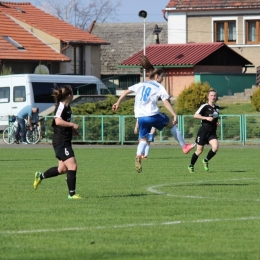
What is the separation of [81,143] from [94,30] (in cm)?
4688

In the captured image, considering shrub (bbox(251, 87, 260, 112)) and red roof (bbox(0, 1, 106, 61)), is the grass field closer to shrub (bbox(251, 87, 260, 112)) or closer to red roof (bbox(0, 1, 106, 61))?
shrub (bbox(251, 87, 260, 112))

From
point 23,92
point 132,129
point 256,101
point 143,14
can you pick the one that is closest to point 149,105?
point 132,129

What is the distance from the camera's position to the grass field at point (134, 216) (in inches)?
354

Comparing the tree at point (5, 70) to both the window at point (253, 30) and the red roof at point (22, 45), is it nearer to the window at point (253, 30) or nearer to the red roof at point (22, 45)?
the red roof at point (22, 45)

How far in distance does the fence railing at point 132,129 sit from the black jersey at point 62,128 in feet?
70.7

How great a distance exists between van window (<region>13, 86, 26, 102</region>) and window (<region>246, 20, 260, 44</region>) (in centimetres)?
2211

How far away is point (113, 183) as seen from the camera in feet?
55.8

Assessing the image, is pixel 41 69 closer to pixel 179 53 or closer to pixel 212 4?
→ pixel 179 53

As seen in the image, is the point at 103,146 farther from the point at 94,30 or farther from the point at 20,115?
the point at 94,30

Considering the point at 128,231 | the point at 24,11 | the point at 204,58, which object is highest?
the point at 24,11

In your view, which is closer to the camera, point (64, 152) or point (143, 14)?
point (64, 152)

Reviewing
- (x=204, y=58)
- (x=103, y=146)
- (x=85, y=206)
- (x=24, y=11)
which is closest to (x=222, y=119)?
(x=103, y=146)

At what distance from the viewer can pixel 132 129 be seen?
119ft

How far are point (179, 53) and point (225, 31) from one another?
5.92 m
